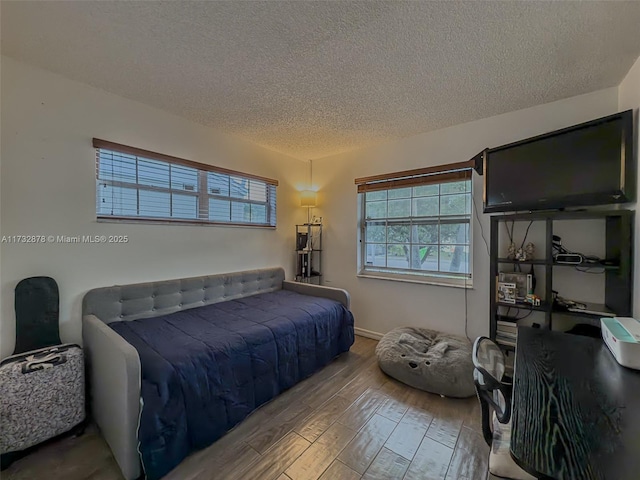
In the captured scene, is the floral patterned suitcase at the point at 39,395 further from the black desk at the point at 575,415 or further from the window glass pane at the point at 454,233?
the window glass pane at the point at 454,233

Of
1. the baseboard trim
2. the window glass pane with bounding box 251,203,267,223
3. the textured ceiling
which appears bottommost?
the baseboard trim

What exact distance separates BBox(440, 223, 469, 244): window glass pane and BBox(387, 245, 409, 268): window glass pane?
1.48 feet

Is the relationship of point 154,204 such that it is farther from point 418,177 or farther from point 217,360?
point 418,177

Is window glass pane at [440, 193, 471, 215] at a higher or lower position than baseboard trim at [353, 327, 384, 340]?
higher

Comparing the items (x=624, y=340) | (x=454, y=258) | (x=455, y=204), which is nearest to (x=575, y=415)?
(x=624, y=340)

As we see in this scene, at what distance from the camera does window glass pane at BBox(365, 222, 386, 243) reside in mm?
3369

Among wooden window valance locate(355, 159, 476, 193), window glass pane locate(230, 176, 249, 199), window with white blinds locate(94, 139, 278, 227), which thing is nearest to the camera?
window with white blinds locate(94, 139, 278, 227)

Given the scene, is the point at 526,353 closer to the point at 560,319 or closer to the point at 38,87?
the point at 560,319

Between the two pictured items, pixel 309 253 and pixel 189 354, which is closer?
pixel 189 354

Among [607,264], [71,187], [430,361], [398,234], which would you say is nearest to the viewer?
[607,264]

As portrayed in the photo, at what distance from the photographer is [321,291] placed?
305 cm

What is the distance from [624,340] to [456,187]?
198 cm

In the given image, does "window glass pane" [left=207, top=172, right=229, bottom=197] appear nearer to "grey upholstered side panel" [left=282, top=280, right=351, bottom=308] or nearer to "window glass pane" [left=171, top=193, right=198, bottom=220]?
"window glass pane" [left=171, top=193, right=198, bottom=220]

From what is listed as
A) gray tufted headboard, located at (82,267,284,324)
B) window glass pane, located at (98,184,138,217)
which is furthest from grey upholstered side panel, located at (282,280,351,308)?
window glass pane, located at (98,184,138,217)
